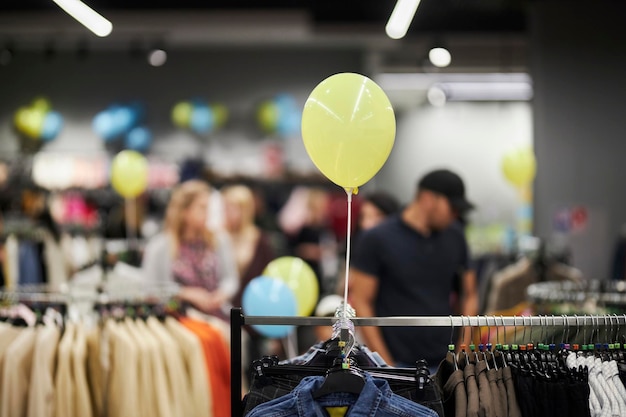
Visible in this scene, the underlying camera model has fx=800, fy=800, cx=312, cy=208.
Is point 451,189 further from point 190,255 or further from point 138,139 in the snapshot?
point 138,139

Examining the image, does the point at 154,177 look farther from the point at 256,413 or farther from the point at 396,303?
the point at 256,413

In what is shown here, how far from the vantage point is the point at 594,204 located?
6715mm

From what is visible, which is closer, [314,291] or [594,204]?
[314,291]

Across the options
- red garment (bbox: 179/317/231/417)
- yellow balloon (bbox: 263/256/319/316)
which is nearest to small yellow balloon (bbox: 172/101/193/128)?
yellow balloon (bbox: 263/256/319/316)

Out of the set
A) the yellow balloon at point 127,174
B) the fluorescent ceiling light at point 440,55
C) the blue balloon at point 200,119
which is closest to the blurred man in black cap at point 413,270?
the fluorescent ceiling light at point 440,55

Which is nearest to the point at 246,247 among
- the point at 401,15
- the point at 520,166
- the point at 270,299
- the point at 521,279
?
the point at 521,279

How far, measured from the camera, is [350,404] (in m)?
2.03

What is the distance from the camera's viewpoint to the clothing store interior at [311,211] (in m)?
2.29

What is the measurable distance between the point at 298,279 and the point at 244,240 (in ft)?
7.24

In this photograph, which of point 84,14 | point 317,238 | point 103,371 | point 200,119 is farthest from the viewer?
point 200,119

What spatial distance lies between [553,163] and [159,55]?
168 inches

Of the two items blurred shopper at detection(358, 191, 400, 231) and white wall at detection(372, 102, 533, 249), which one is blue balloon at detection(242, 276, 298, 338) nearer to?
blurred shopper at detection(358, 191, 400, 231)

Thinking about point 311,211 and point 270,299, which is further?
point 311,211

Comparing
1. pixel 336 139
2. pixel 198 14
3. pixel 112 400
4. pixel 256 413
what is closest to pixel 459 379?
pixel 256 413
